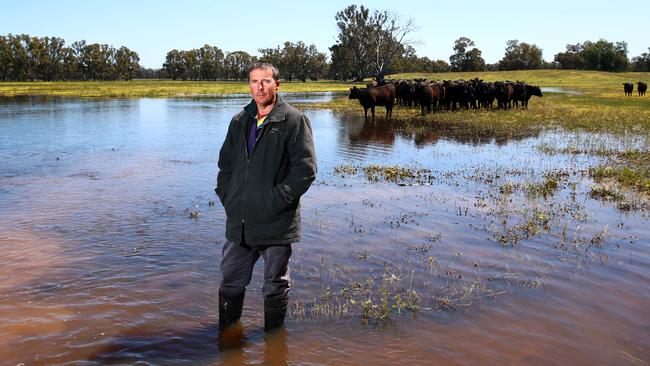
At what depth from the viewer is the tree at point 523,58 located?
431 ft

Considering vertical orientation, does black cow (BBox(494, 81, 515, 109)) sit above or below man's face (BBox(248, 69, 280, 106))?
above

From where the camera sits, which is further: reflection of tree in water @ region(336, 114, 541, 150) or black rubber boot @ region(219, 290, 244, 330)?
reflection of tree in water @ region(336, 114, 541, 150)

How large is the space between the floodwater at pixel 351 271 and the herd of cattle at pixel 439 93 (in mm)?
15312

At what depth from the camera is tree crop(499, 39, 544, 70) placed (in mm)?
131375

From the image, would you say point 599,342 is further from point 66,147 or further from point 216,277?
point 66,147

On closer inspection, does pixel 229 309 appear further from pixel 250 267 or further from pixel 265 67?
pixel 265 67

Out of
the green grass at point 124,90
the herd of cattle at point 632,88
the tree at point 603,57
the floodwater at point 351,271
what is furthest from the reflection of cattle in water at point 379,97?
the tree at point 603,57

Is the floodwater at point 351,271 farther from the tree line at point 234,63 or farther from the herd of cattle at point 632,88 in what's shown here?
the tree line at point 234,63

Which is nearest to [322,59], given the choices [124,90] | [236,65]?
[236,65]

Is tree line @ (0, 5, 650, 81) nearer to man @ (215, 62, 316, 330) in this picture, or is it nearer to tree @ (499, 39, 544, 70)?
tree @ (499, 39, 544, 70)

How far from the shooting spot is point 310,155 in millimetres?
4328

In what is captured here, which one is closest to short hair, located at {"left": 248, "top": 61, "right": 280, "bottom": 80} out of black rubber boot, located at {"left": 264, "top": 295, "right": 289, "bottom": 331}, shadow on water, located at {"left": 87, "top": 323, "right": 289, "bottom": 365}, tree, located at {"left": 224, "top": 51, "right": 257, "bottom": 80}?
black rubber boot, located at {"left": 264, "top": 295, "right": 289, "bottom": 331}

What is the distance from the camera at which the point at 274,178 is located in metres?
4.34

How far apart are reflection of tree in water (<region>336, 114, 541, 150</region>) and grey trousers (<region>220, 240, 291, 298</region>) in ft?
40.6
